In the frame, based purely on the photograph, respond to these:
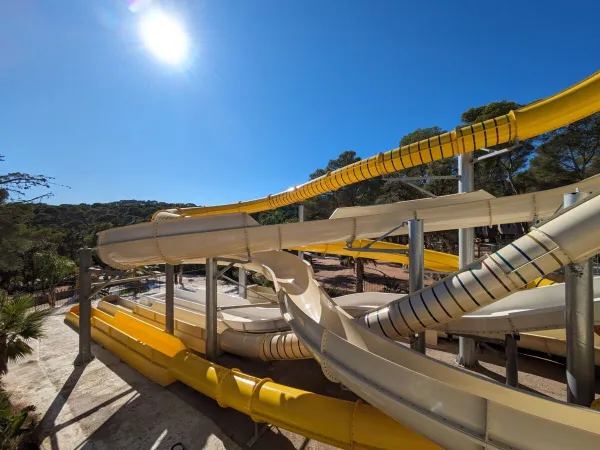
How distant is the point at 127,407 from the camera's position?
5.14 metres

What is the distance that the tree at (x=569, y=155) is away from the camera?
1745 cm

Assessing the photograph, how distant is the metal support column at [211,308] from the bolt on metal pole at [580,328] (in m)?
6.24

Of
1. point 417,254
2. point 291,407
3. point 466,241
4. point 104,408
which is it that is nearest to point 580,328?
point 417,254

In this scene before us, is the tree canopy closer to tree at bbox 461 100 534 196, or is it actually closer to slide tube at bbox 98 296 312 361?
tree at bbox 461 100 534 196

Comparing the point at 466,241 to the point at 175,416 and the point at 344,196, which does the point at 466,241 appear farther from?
the point at 344,196

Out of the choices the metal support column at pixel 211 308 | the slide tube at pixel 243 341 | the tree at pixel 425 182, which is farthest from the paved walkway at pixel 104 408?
the tree at pixel 425 182

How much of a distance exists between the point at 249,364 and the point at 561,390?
22.9ft

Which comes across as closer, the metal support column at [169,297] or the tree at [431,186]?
the metal support column at [169,297]

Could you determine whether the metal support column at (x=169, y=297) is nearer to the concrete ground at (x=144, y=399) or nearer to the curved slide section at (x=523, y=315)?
the concrete ground at (x=144, y=399)

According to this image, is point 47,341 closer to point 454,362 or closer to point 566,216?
point 454,362

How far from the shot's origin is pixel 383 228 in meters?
4.78

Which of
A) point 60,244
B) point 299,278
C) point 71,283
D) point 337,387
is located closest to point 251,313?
point 299,278

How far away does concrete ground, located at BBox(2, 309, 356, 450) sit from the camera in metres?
4.32

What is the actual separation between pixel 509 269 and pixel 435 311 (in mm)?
966
